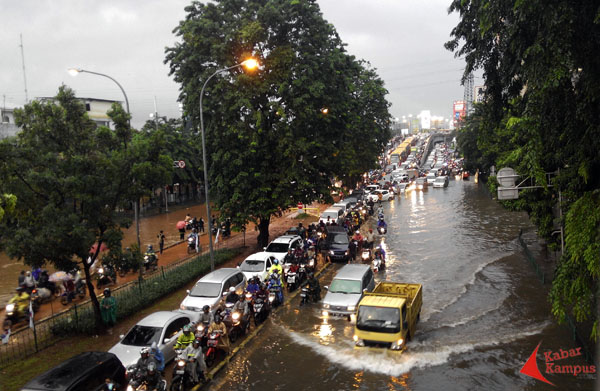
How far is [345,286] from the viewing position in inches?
657

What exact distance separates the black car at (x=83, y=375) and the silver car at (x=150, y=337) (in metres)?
1.07

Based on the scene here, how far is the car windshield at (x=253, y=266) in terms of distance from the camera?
1989cm

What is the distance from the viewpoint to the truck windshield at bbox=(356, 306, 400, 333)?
1298 cm

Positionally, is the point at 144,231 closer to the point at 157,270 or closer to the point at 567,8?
the point at 157,270

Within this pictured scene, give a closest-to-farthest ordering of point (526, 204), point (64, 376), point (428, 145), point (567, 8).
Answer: point (567, 8) → point (64, 376) → point (526, 204) → point (428, 145)

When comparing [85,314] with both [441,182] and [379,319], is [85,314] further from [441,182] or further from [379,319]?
[441,182]

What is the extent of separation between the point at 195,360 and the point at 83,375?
→ 2637 millimetres

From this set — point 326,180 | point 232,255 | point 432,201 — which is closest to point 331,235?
point 326,180

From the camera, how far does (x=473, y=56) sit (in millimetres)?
13703

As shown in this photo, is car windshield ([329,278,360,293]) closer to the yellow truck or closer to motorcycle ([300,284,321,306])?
motorcycle ([300,284,321,306])

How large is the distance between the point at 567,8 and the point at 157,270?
21.0 meters

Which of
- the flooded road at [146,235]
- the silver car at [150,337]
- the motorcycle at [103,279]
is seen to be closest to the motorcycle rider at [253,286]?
the silver car at [150,337]

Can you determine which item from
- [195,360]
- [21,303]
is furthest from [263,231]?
[195,360]

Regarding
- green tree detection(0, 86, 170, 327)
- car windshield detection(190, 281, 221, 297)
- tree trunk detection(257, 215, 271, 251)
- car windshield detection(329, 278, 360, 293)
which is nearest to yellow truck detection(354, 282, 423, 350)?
car windshield detection(329, 278, 360, 293)
